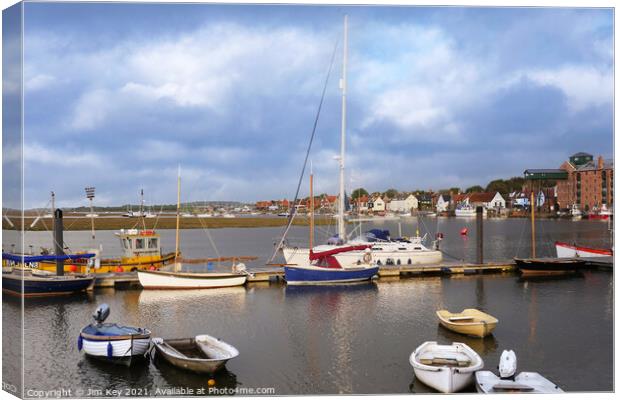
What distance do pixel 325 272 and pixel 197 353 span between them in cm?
1264

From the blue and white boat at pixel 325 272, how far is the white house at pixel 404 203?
92.7 metres

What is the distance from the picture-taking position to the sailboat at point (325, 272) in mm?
26891

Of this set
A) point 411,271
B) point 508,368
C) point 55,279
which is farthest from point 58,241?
point 508,368

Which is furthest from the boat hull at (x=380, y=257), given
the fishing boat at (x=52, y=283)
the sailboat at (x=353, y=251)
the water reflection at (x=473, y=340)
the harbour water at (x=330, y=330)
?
the water reflection at (x=473, y=340)

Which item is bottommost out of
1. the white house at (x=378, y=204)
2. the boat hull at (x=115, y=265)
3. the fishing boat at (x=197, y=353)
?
the fishing boat at (x=197, y=353)

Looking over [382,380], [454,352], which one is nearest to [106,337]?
[382,380]

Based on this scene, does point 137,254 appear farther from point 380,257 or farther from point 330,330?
point 330,330

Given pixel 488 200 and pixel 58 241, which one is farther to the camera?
pixel 488 200

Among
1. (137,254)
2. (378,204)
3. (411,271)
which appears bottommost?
(411,271)

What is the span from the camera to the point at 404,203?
413ft

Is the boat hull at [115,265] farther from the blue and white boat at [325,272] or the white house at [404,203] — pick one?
the white house at [404,203]

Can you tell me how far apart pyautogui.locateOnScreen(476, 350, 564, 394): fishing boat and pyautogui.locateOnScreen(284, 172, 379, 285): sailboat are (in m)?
14.5

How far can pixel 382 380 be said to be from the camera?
13.5m

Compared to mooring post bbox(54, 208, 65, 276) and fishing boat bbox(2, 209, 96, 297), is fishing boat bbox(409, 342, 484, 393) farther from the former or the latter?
mooring post bbox(54, 208, 65, 276)
